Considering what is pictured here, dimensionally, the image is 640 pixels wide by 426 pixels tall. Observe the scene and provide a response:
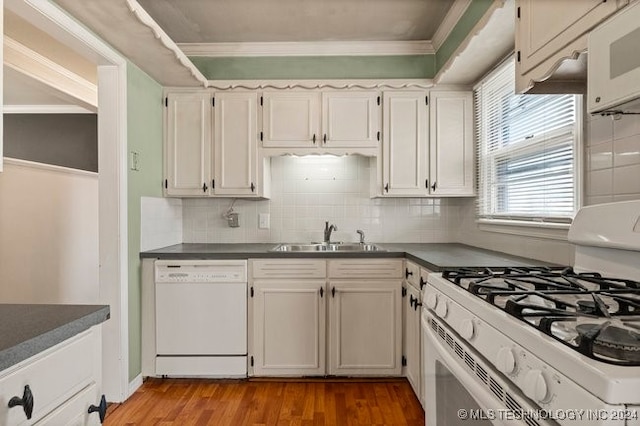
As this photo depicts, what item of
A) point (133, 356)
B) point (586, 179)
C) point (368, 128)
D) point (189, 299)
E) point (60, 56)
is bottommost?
point (133, 356)

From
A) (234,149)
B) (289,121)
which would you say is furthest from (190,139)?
(289,121)

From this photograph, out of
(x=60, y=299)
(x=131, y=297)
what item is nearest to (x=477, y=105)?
(x=131, y=297)

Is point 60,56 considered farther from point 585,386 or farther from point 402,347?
point 585,386

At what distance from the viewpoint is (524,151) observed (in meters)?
2.18

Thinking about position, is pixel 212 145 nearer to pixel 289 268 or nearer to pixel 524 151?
pixel 289 268

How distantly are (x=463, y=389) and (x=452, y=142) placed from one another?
7.04 feet

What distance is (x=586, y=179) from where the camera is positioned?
1.64 m

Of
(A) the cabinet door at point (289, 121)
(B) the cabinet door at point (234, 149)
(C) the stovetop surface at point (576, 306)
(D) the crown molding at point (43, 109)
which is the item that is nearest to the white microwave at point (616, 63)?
(C) the stovetop surface at point (576, 306)

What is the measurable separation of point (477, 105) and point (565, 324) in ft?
7.73

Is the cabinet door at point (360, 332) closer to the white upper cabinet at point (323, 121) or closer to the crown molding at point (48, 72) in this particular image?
the white upper cabinet at point (323, 121)

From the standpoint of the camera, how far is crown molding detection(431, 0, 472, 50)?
232 cm

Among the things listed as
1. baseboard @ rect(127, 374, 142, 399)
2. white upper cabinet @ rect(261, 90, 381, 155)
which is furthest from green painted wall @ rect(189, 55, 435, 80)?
baseboard @ rect(127, 374, 142, 399)

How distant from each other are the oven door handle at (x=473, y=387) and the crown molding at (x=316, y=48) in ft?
7.88

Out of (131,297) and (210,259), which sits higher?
(210,259)
